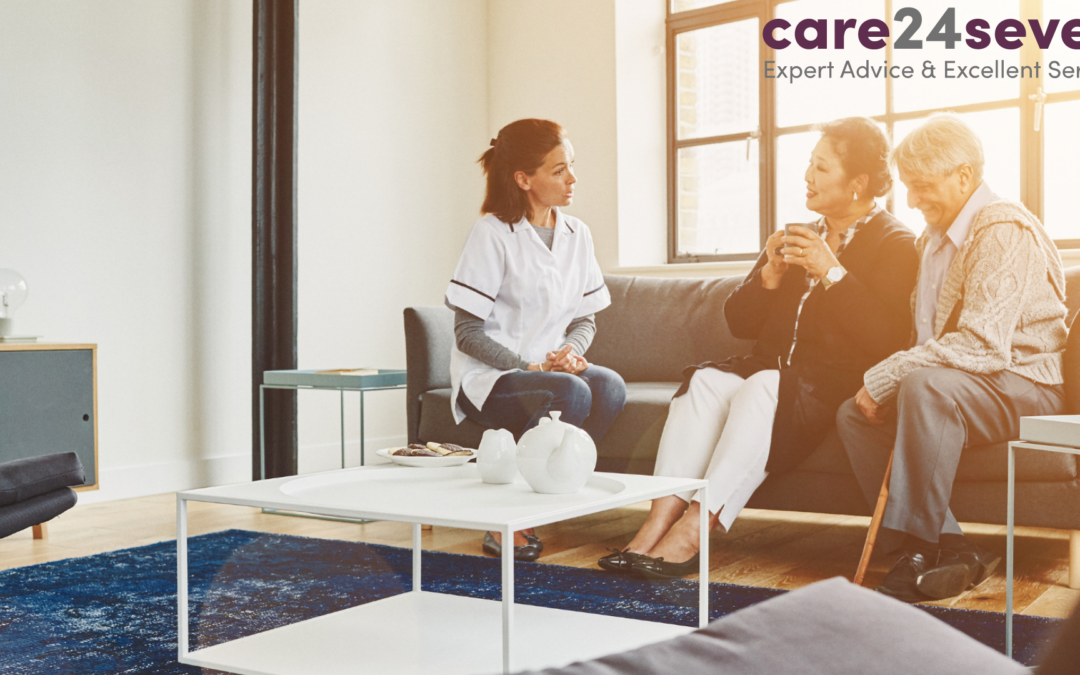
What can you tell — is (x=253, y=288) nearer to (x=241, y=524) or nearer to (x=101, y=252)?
(x=101, y=252)

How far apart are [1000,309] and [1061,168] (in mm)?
2115

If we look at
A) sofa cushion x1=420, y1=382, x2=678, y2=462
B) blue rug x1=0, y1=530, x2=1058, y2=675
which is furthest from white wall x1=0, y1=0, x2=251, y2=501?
sofa cushion x1=420, y1=382, x2=678, y2=462

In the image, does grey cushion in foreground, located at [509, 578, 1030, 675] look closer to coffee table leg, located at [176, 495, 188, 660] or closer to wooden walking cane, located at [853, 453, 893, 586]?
coffee table leg, located at [176, 495, 188, 660]

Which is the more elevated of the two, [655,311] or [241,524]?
[655,311]

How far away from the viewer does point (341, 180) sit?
448cm

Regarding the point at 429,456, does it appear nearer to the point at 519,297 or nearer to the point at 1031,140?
the point at 519,297

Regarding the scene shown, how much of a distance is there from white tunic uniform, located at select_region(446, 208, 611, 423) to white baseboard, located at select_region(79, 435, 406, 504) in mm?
786

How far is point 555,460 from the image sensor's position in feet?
5.22

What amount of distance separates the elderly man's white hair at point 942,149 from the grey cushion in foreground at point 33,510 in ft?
6.32

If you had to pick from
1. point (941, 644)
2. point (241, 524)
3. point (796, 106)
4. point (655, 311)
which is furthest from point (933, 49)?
point (941, 644)

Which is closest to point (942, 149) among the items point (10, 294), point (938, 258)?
point (938, 258)

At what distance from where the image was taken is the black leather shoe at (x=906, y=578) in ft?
6.98

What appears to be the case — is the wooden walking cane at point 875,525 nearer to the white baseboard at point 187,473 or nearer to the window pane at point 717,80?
the white baseboard at point 187,473

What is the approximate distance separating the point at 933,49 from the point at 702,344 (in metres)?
1.95
